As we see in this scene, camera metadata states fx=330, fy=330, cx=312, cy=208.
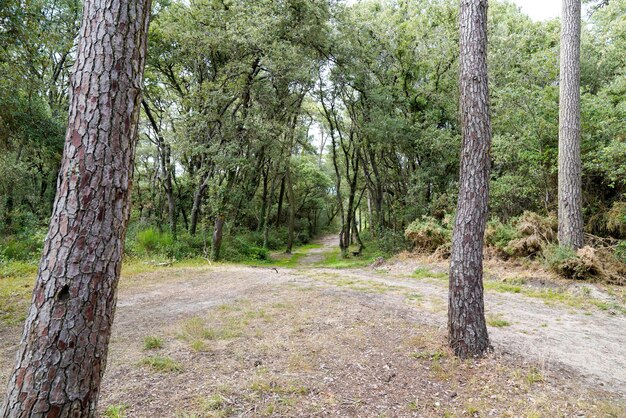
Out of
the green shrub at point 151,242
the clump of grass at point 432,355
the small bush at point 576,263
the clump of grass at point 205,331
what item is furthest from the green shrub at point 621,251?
the green shrub at point 151,242

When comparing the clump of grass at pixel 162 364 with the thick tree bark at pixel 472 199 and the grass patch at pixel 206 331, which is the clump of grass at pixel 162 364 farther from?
the thick tree bark at pixel 472 199

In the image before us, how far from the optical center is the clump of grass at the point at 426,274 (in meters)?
8.30

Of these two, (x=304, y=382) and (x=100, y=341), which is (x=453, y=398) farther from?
(x=100, y=341)

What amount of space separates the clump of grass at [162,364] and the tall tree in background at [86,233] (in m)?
1.37

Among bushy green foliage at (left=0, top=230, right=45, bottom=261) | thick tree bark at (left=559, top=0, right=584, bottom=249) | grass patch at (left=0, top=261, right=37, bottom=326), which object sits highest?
thick tree bark at (left=559, top=0, right=584, bottom=249)

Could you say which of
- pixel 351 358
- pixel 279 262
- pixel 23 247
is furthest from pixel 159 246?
pixel 351 358

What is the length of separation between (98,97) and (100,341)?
122 centimetres

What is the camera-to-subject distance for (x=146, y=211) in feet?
62.2

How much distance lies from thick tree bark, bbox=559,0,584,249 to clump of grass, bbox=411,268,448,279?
2.61m

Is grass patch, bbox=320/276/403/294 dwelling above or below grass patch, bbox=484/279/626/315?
below

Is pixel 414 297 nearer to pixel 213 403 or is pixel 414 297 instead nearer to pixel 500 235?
Result: pixel 500 235

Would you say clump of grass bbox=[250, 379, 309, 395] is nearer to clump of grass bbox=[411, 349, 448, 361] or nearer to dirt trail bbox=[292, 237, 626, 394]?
clump of grass bbox=[411, 349, 448, 361]

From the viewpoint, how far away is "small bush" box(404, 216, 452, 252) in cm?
1038

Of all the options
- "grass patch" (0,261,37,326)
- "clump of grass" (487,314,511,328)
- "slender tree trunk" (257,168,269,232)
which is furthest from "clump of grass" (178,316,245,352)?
"slender tree trunk" (257,168,269,232)
